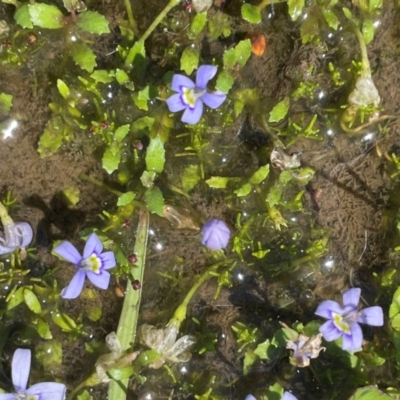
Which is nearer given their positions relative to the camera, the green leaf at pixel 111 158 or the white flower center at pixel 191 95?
the white flower center at pixel 191 95

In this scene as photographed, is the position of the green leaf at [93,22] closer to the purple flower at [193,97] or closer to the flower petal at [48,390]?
the purple flower at [193,97]

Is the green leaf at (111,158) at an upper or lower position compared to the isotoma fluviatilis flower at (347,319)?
upper

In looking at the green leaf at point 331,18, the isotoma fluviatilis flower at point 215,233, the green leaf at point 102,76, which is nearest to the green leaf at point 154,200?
the isotoma fluviatilis flower at point 215,233

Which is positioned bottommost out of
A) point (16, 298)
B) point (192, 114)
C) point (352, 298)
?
point (352, 298)

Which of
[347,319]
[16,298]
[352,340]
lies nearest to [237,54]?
[347,319]

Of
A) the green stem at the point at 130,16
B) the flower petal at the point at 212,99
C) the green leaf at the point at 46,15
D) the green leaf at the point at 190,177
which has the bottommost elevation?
the green leaf at the point at 190,177

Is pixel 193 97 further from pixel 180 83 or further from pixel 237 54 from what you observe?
pixel 237 54

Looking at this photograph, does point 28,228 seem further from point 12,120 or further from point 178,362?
point 178,362
